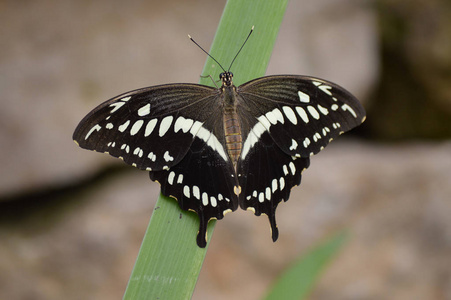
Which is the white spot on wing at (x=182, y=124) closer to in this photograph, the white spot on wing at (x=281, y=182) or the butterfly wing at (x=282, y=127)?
the butterfly wing at (x=282, y=127)

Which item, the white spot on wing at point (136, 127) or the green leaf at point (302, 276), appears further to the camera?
the green leaf at point (302, 276)

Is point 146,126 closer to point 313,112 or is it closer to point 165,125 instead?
point 165,125

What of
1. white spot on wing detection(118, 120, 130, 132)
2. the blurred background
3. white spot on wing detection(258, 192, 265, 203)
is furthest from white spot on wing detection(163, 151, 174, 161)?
the blurred background

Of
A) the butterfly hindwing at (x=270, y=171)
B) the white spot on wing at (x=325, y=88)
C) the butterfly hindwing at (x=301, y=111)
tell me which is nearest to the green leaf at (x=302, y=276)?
the butterfly hindwing at (x=270, y=171)

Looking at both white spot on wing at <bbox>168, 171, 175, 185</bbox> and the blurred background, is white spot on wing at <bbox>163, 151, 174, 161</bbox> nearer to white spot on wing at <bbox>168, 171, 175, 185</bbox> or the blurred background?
white spot on wing at <bbox>168, 171, 175, 185</bbox>

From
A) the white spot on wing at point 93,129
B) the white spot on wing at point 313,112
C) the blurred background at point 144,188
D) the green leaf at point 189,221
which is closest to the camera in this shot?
the green leaf at point 189,221

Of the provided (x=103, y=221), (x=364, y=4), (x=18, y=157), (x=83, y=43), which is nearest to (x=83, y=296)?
(x=103, y=221)

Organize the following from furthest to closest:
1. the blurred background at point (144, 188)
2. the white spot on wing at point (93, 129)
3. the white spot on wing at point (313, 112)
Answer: the blurred background at point (144, 188), the white spot on wing at point (313, 112), the white spot on wing at point (93, 129)

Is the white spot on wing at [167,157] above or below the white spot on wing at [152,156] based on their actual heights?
above
